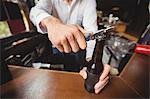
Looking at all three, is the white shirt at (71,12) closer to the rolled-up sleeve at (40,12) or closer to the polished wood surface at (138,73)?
the rolled-up sleeve at (40,12)

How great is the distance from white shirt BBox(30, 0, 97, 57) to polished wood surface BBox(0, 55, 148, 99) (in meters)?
0.11

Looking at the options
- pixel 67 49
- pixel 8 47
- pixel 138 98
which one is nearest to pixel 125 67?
pixel 138 98

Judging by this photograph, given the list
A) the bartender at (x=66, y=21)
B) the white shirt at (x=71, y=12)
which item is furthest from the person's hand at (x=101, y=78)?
the white shirt at (x=71, y=12)

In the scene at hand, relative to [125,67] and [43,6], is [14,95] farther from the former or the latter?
[125,67]

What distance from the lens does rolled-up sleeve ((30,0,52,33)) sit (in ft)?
1.40

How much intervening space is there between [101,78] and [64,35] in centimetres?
14

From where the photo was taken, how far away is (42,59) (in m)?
0.47

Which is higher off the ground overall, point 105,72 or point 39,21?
point 39,21

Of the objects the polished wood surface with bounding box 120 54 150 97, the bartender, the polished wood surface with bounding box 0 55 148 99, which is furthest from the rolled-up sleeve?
the polished wood surface with bounding box 120 54 150 97

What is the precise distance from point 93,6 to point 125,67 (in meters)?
0.21

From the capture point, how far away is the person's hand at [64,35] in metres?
0.42

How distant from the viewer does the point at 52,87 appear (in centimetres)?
47

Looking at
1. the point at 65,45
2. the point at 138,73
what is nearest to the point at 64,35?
the point at 65,45

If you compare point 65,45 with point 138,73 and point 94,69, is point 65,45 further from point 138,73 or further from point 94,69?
point 138,73
